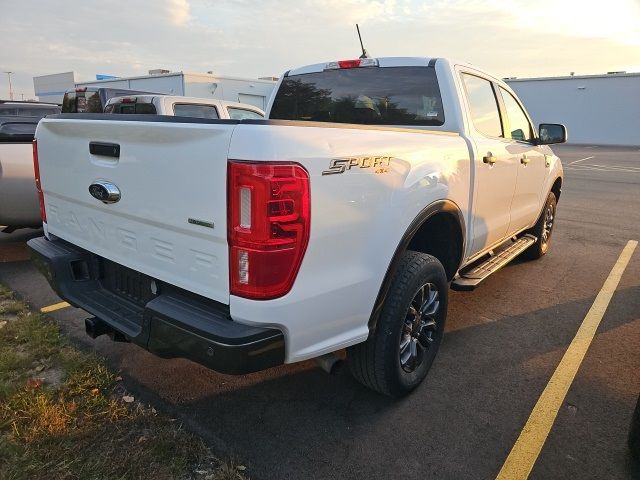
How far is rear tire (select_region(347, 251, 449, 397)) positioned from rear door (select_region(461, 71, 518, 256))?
0.80 metres

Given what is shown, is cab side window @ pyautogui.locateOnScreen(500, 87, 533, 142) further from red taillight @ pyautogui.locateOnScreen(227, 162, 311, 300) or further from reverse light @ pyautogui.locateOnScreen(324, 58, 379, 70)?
red taillight @ pyautogui.locateOnScreen(227, 162, 311, 300)

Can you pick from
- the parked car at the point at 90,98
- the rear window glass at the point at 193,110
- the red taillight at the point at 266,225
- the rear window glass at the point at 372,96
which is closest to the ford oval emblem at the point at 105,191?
the red taillight at the point at 266,225

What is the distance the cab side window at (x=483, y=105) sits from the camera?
3590 mm

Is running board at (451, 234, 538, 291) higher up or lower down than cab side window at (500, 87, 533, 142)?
lower down

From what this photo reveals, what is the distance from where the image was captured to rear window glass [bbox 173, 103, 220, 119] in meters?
6.80

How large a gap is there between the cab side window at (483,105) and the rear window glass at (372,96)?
337 millimetres

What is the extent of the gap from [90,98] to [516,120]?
23.0 ft

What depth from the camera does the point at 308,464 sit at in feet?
7.77

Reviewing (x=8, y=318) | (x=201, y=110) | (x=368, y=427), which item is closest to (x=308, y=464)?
(x=368, y=427)

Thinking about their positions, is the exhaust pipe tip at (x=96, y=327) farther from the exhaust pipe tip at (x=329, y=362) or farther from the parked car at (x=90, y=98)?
the parked car at (x=90, y=98)

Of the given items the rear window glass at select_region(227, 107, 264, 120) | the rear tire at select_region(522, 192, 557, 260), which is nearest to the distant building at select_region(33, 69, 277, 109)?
the rear window glass at select_region(227, 107, 264, 120)

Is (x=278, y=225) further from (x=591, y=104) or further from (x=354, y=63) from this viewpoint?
(x=591, y=104)

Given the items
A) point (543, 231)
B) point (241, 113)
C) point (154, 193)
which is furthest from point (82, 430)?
point (241, 113)

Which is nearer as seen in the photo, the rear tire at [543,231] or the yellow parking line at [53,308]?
the yellow parking line at [53,308]
